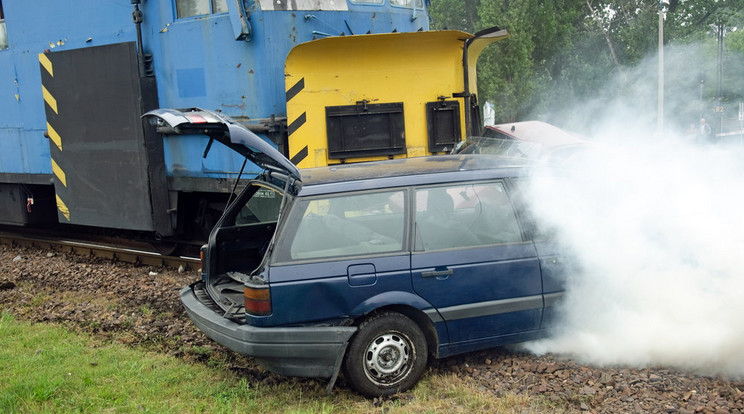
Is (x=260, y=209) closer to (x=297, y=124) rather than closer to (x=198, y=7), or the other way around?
(x=297, y=124)

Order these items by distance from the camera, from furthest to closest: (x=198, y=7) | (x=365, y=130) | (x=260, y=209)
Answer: (x=198, y=7) → (x=365, y=130) → (x=260, y=209)

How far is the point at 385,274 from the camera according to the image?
15.6 feet

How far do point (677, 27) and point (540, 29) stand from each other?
480 cm

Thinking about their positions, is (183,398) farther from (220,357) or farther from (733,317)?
(733,317)

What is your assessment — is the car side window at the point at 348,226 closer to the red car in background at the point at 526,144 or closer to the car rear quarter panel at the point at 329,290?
the car rear quarter panel at the point at 329,290

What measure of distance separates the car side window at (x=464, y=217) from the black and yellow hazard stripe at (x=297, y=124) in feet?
8.95

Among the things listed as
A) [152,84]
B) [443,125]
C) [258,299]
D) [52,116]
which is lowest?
[258,299]

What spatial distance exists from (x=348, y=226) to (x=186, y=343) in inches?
83.7

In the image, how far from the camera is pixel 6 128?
1077 centimetres

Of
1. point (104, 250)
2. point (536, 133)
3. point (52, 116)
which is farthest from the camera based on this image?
point (536, 133)

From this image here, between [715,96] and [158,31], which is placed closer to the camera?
[158,31]

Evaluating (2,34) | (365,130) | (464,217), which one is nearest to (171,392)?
(464,217)

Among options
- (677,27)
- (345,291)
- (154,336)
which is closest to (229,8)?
(154,336)

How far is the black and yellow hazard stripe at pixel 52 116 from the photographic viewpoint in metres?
9.39
